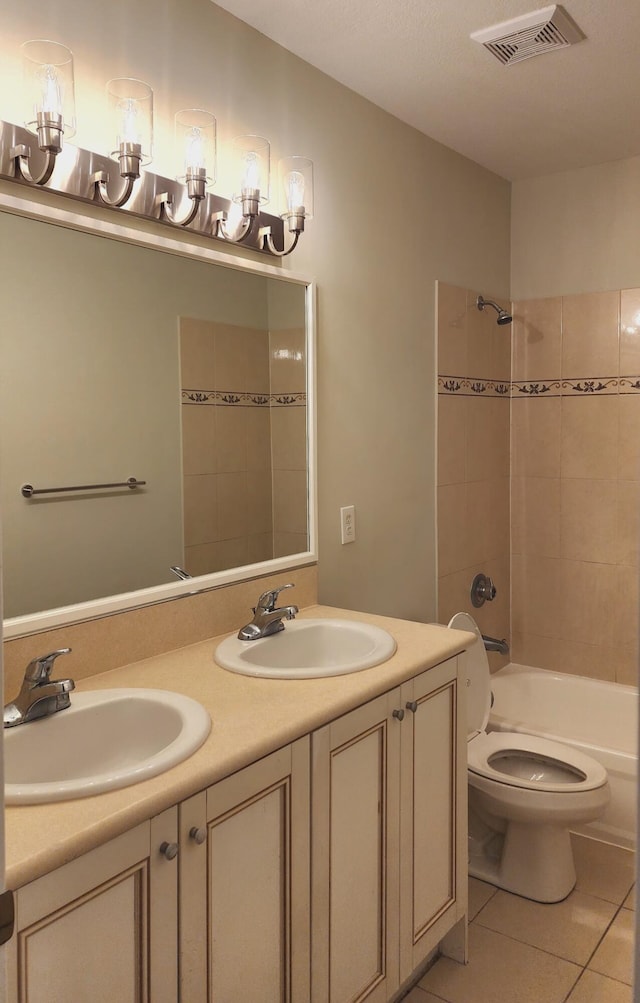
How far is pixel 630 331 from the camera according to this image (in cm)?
307

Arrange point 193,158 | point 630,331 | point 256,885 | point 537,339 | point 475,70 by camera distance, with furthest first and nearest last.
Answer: point 537,339 → point 630,331 → point 475,70 → point 193,158 → point 256,885

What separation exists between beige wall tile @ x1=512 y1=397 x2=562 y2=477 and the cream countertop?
1549 mm

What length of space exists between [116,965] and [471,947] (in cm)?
134

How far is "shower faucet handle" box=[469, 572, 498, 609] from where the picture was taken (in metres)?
3.13

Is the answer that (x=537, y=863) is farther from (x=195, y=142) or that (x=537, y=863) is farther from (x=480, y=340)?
(x=195, y=142)

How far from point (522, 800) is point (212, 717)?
123 centimetres

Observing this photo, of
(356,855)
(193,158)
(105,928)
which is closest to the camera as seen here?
(105,928)

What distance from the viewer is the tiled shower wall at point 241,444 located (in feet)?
6.31

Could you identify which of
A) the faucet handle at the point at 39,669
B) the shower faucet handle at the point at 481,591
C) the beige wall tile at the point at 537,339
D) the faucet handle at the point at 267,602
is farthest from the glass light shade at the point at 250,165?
the shower faucet handle at the point at 481,591

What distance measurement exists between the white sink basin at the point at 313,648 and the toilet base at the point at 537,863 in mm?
872

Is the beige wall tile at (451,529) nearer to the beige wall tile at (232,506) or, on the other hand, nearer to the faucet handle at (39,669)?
the beige wall tile at (232,506)

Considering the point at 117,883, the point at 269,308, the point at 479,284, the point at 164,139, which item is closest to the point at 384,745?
the point at 117,883

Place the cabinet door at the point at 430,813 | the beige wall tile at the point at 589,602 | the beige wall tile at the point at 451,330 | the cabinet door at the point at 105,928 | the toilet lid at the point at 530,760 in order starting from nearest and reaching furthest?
the cabinet door at the point at 105,928, the cabinet door at the point at 430,813, the toilet lid at the point at 530,760, the beige wall tile at the point at 451,330, the beige wall tile at the point at 589,602

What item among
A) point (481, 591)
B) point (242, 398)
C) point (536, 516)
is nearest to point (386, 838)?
point (242, 398)
